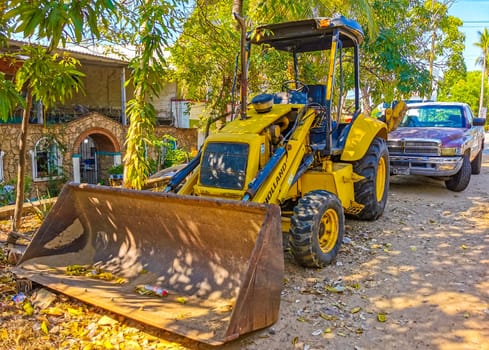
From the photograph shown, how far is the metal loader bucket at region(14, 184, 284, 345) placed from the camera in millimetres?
3289

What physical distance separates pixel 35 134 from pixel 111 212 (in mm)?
13615

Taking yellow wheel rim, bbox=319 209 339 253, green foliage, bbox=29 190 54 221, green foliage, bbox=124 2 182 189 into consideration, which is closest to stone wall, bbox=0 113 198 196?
green foliage, bbox=29 190 54 221

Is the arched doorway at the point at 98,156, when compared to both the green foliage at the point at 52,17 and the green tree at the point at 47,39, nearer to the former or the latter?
the green tree at the point at 47,39

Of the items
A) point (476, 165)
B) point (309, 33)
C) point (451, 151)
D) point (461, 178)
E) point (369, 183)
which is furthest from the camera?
point (476, 165)

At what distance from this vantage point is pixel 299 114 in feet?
17.3

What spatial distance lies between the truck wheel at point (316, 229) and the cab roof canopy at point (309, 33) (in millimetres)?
2105

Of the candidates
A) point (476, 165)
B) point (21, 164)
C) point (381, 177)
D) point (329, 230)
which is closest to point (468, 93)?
point (476, 165)

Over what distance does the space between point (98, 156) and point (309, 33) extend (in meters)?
16.9

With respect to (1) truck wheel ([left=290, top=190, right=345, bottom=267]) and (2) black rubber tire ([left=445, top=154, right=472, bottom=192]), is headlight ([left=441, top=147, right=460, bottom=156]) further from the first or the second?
(1) truck wheel ([left=290, top=190, right=345, bottom=267])

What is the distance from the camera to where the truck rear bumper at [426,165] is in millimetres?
8558

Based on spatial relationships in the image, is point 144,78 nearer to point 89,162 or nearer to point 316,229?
point 316,229

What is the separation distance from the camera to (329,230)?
498cm

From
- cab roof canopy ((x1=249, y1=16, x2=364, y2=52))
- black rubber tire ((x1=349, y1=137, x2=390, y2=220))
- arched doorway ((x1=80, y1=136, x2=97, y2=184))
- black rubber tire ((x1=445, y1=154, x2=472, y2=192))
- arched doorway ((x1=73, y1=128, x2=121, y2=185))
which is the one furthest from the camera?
arched doorway ((x1=80, y1=136, x2=97, y2=184))

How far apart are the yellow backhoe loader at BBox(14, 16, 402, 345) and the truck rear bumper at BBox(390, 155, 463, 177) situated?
288 cm
